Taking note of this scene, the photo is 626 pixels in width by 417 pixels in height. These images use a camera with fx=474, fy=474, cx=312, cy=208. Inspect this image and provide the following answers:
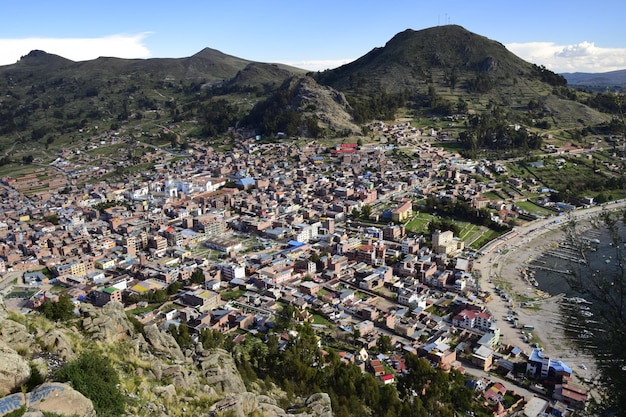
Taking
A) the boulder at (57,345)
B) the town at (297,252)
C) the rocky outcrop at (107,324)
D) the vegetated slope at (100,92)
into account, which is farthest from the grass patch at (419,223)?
the vegetated slope at (100,92)

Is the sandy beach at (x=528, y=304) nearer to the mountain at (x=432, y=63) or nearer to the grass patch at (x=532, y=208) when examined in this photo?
the grass patch at (x=532, y=208)

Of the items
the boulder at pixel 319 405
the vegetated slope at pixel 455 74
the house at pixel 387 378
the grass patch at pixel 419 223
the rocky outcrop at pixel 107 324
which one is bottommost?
the house at pixel 387 378

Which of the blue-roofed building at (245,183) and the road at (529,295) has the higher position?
the blue-roofed building at (245,183)

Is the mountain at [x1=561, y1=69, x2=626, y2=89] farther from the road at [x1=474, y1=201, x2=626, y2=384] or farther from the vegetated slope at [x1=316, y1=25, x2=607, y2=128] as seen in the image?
the road at [x1=474, y1=201, x2=626, y2=384]

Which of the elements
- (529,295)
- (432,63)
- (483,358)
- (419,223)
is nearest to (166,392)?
(483,358)

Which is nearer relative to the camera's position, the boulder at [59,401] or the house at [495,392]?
the boulder at [59,401]

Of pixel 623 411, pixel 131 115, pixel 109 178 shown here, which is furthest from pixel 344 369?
pixel 131 115

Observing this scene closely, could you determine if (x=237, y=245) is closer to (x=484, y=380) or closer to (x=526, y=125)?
(x=484, y=380)

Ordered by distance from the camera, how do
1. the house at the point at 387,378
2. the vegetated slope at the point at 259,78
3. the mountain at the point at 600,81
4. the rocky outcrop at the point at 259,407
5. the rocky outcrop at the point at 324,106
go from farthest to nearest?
the mountain at the point at 600,81, the vegetated slope at the point at 259,78, the rocky outcrop at the point at 324,106, the house at the point at 387,378, the rocky outcrop at the point at 259,407
